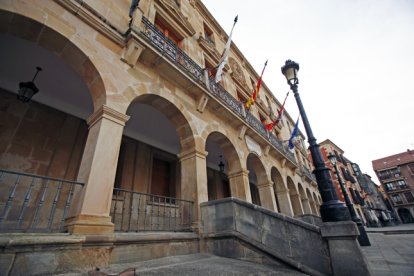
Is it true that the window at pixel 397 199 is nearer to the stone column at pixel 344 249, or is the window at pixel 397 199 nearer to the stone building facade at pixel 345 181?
the stone building facade at pixel 345 181

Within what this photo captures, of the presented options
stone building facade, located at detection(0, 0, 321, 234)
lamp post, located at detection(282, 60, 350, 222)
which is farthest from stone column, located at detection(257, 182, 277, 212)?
lamp post, located at detection(282, 60, 350, 222)

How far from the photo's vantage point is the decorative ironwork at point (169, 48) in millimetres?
5801

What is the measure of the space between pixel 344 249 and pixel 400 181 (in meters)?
53.2

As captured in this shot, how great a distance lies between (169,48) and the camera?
6.38 m

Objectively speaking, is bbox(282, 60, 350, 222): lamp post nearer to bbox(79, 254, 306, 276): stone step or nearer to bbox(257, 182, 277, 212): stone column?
bbox(79, 254, 306, 276): stone step

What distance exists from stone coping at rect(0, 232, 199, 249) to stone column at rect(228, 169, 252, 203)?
372 centimetres

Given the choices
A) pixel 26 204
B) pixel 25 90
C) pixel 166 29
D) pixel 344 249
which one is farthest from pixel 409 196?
pixel 25 90

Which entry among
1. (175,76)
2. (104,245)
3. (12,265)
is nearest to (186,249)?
(104,245)

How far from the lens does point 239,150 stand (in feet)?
26.1

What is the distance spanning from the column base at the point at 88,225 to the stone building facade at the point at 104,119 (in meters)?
0.02

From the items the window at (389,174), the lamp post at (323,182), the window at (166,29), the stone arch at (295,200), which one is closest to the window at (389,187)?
the window at (389,174)

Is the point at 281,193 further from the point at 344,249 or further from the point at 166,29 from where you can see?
the point at 166,29

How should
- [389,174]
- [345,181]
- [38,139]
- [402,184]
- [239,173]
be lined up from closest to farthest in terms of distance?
[38,139] < [239,173] < [345,181] < [402,184] < [389,174]

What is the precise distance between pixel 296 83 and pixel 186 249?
4800 millimetres
